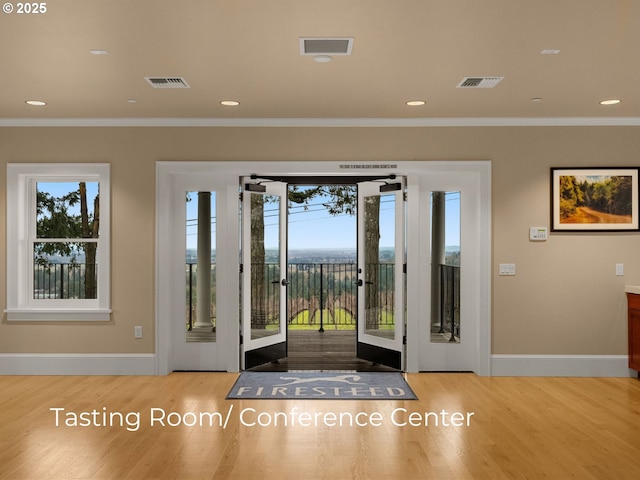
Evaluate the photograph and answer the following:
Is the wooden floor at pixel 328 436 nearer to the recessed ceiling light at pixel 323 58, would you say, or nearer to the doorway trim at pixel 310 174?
the doorway trim at pixel 310 174

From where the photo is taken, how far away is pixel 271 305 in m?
6.38

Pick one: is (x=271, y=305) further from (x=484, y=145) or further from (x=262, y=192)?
(x=484, y=145)

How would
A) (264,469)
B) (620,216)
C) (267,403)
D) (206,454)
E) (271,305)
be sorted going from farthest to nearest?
(271,305), (620,216), (267,403), (206,454), (264,469)

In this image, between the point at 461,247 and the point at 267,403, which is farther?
the point at 461,247

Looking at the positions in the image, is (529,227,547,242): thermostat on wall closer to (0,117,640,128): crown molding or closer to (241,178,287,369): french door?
(0,117,640,128): crown molding

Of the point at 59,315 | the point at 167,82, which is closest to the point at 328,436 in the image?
the point at 167,82

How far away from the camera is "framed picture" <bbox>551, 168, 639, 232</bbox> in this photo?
5902 millimetres

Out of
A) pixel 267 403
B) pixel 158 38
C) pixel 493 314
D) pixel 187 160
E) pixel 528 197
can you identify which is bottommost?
pixel 267 403

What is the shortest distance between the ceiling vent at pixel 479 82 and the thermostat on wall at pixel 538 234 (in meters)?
1.90

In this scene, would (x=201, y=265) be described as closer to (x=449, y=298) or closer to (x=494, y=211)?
(x=449, y=298)

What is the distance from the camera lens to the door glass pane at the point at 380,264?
6.21 m

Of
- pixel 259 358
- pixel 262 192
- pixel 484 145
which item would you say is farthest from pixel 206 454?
pixel 484 145

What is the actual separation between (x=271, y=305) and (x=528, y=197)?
297cm

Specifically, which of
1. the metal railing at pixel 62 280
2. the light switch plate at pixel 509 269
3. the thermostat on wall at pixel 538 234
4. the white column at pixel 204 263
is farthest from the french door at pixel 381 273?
the metal railing at pixel 62 280
